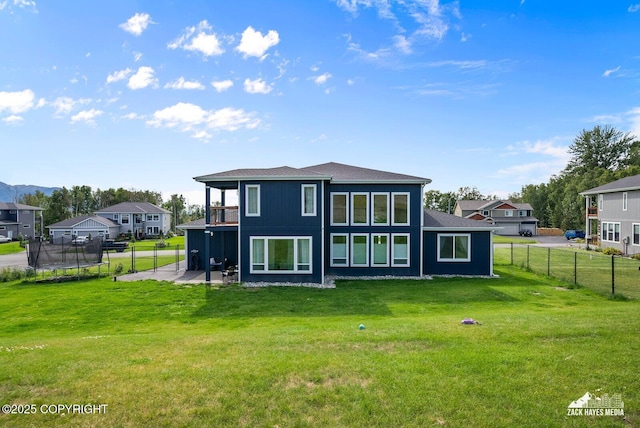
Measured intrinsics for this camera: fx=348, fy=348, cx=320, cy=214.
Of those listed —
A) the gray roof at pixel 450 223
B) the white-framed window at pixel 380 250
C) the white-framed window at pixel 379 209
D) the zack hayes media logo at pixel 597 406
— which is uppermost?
the white-framed window at pixel 379 209

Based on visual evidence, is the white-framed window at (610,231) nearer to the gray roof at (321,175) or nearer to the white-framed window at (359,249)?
the gray roof at (321,175)

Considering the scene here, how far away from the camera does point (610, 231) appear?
31.4 meters

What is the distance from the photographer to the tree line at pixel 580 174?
2227 inches

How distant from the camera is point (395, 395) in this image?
4.28 meters

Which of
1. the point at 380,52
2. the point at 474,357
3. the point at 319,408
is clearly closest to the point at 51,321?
the point at 319,408

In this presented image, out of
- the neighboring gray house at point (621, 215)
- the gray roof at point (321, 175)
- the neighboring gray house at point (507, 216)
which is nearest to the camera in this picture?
the gray roof at point (321, 175)

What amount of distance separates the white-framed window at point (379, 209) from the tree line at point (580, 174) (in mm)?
52387

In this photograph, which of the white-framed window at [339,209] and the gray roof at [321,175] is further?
the white-framed window at [339,209]

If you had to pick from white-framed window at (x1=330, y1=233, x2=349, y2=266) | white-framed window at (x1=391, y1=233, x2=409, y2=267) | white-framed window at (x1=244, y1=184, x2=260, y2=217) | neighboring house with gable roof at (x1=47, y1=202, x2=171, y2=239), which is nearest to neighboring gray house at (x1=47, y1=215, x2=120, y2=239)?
neighboring house with gable roof at (x1=47, y1=202, x2=171, y2=239)

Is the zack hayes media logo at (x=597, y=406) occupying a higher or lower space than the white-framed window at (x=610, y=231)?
lower

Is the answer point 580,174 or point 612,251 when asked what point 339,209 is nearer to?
point 612,251

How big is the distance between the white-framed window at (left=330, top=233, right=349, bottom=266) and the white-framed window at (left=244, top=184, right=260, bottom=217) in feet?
14.0

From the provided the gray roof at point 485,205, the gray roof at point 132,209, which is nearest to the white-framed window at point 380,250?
the gray roof at point 132,209

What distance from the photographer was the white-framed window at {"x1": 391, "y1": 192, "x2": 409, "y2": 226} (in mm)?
17594
